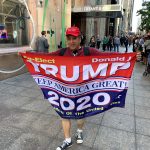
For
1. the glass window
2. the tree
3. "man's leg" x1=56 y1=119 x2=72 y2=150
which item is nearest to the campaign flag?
"man's leg" x1=56 y1=119 x2=72 y2=150

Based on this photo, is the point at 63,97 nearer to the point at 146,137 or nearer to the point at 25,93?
the point at 146,137

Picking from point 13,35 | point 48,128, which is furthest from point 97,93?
point 13,35

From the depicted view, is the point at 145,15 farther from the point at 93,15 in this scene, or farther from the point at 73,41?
the point at 73,41

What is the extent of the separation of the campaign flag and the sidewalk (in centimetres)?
67

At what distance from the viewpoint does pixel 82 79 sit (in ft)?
9.20

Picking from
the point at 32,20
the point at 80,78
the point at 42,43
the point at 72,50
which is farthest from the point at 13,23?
the point at 80,78

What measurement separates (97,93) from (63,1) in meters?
11.2

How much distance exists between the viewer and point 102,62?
2.81 m

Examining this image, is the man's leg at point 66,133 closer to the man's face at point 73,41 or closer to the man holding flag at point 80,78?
the man holding flag at point 80,78

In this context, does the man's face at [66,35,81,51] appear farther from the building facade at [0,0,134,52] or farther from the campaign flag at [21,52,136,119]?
the building facade at [0,0,134,52]

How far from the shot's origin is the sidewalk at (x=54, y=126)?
324cm

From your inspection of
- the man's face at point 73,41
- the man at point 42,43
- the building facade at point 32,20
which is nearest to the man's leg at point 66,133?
the man's face at point 73,41

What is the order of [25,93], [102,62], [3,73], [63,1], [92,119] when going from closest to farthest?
1. [102,62]
2. [92,119]
3. [25,93]
4. [3,73]
5. [63,1]

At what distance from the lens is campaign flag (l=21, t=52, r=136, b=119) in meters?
2.77
